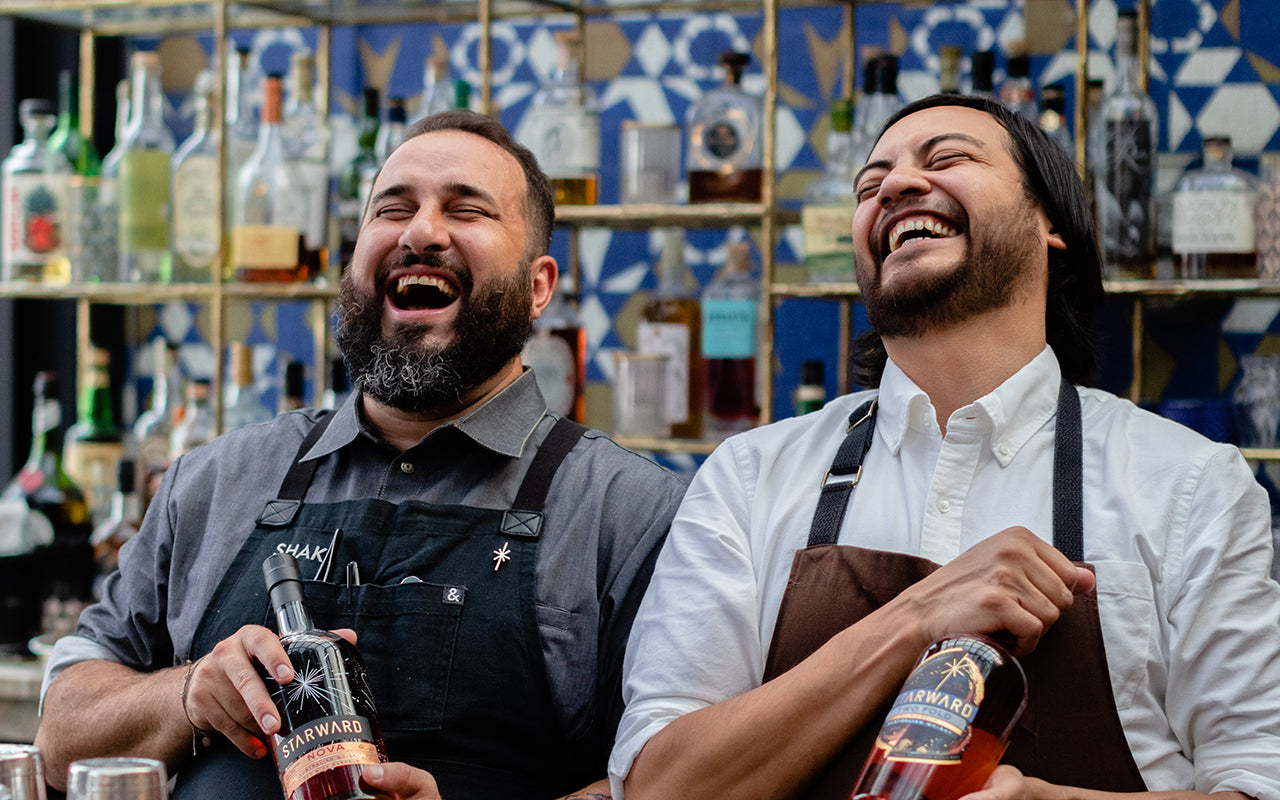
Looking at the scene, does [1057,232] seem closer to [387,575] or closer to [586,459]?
[586,459]

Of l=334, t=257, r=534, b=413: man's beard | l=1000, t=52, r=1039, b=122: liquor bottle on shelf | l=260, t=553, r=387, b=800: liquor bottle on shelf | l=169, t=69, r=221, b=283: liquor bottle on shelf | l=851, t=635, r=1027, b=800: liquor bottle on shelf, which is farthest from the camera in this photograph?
l=169, t=69, r=221, b=283: liquor bottle on shelf

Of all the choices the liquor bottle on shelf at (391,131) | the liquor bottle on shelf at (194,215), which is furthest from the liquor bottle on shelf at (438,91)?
the liquor bottle on shelf at (194,215)

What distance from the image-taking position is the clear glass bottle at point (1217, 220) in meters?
2.05

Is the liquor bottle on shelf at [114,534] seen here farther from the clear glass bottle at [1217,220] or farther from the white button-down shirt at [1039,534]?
the clear glass bottle at [1217,220]

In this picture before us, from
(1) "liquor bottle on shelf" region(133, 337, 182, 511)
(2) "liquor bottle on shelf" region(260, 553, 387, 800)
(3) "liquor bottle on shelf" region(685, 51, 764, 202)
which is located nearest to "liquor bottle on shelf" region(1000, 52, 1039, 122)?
(3) "liquor bottle on shelf" region(685, 51, 764, 202)

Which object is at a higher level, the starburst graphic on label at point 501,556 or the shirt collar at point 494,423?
the shirt collar at point 494,423

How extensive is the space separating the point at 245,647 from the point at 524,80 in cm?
165

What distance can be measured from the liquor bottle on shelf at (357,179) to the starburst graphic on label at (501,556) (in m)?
1.08

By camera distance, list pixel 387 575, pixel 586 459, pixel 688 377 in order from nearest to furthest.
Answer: pixel 387 575 → pixel 586 459 → pixel 688 377

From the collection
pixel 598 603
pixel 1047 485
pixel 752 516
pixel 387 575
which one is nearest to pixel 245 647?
pixel 387 575

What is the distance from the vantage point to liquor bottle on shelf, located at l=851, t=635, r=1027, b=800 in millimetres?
1075

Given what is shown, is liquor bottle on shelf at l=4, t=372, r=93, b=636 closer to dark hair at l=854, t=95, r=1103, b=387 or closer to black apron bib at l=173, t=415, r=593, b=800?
black apron bib at l=173, t=415, r=593, b=800

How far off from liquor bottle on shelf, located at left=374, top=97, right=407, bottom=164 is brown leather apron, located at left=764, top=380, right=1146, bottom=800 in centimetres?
132

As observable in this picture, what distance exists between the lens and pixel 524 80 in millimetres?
2773
